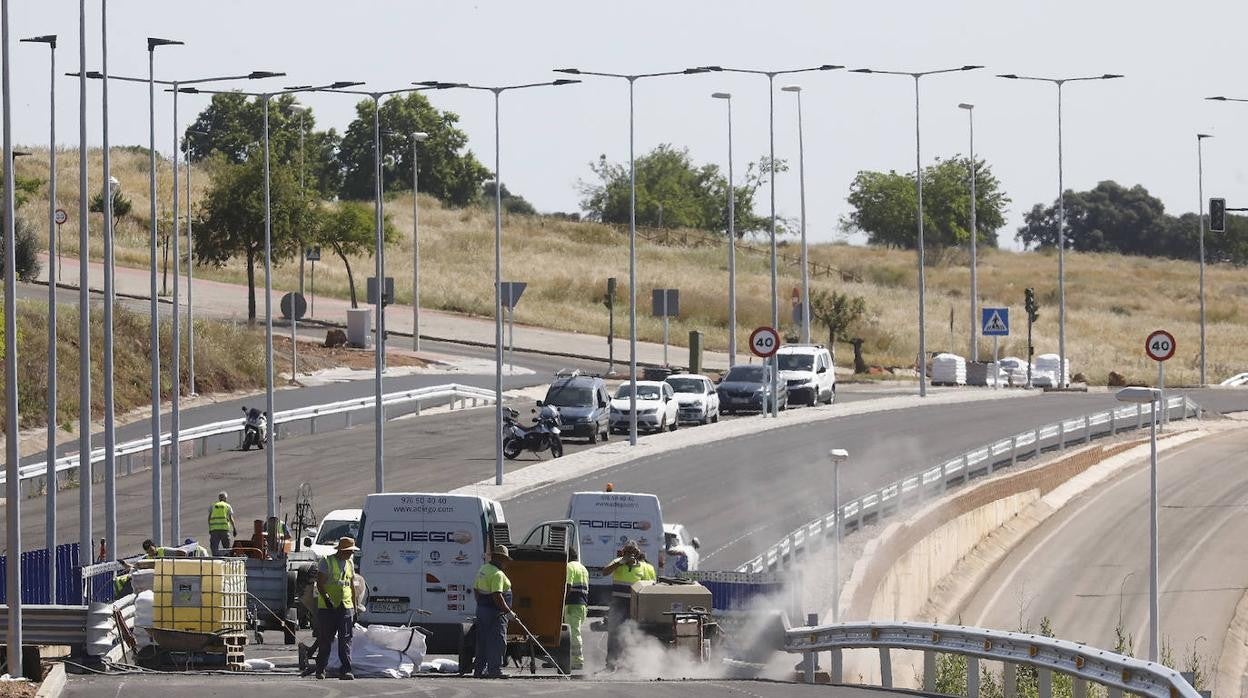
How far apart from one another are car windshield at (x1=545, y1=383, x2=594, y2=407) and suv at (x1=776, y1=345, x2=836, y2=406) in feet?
33.7

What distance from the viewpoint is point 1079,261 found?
156250 millimetres

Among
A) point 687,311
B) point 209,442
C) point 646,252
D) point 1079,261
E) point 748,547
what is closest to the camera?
point 748,547

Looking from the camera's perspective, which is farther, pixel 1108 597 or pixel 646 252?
pixel 646 252

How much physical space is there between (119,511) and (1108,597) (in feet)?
67.1

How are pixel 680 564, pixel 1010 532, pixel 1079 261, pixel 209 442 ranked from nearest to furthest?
pixel 680 564
pixel 1010 532
pixel 209 442
pixel 1079 261

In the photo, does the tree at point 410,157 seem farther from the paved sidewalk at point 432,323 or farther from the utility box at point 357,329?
the utility box at point 357,329

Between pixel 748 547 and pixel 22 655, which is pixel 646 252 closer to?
pixel 748 547

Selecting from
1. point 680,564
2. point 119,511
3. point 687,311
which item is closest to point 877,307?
point 687,311

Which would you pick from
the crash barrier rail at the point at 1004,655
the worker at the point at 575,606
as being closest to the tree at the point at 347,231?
the worker at the point at 575,606

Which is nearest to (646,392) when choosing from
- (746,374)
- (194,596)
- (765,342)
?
(765,342)

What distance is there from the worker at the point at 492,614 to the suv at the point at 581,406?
31.2 metres

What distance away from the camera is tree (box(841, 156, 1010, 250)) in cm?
17338

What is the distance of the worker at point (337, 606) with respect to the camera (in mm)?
19469

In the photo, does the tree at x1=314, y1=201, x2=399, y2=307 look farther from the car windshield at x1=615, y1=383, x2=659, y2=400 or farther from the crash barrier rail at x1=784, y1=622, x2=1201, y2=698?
the crash barrier rail at x1=784, y1=622, x2=1201, y2=698
